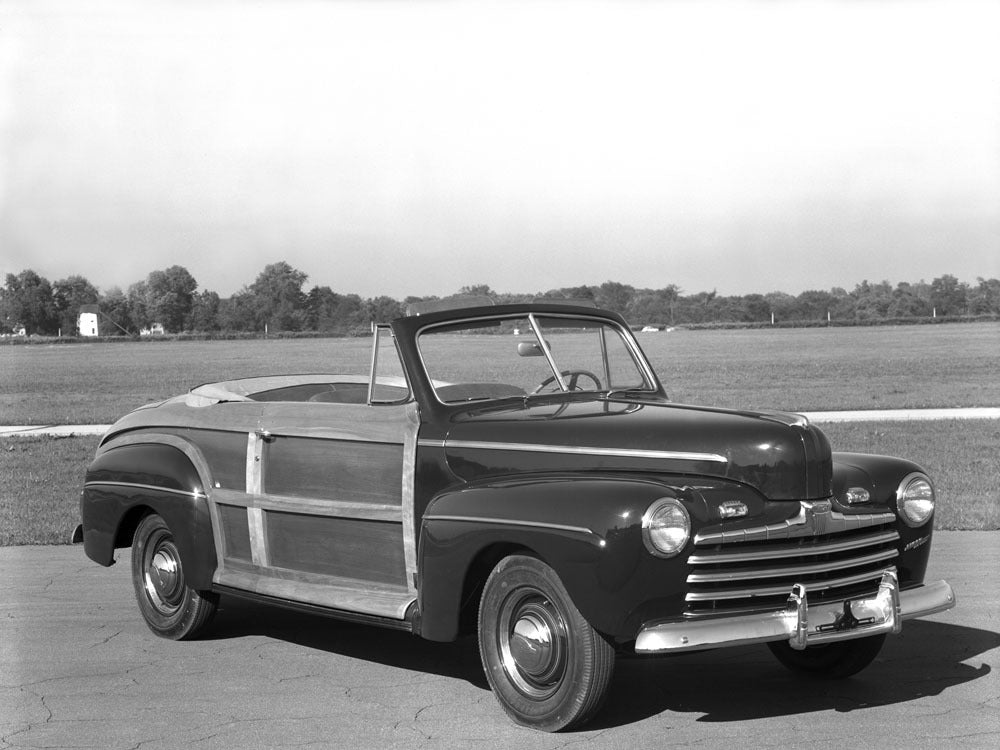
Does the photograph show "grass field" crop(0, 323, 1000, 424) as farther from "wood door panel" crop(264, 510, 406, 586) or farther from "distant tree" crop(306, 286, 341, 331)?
"wood door panel" crop(264, 510, 406, 586)

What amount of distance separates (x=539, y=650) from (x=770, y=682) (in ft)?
4.65

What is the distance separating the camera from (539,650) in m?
5.09

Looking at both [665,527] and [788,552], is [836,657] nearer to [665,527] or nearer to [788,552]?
[788,552]

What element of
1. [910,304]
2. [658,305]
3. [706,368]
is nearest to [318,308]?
[706,368]

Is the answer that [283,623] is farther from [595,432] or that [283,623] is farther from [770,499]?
[770,499]

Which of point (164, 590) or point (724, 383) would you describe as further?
point (724, 383)

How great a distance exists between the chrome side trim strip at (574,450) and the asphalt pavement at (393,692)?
112 centimetres

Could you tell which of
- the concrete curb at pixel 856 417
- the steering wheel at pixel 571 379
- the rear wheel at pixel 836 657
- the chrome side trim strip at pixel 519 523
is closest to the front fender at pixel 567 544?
the chrome side trim strip at pixel 519 523

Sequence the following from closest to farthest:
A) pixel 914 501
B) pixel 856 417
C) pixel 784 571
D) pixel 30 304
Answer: pixel 784 571 < pixel 914 501 < pixel 856 417 < pixel 30 304

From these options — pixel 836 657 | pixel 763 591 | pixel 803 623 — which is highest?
pixel 763 591

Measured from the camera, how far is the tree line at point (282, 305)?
73125 mm

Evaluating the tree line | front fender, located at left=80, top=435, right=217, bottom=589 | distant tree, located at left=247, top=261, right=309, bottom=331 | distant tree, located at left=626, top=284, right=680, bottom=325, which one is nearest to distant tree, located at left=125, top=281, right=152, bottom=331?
the tree line

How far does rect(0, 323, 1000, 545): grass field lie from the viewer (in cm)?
1356

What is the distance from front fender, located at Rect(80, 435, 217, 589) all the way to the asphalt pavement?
0.48 m
